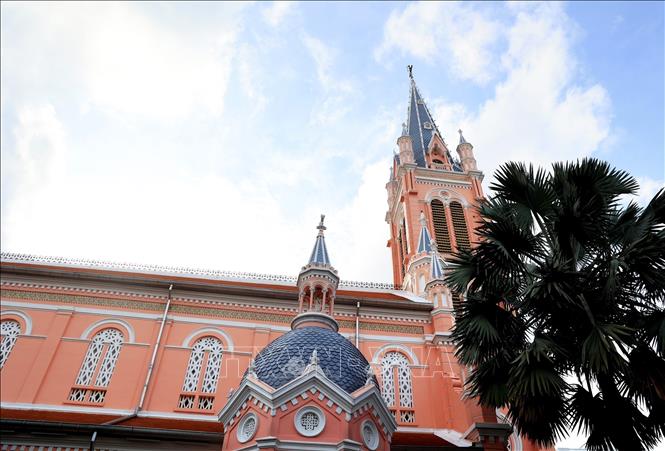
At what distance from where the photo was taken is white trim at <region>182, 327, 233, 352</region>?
53.4ft

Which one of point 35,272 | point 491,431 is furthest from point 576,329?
point 35,272

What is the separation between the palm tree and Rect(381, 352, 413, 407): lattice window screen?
704 cm

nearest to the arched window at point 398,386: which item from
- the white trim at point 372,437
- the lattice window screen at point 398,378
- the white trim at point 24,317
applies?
the lattice window screen at point 398,378

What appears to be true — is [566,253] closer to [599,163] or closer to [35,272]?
[599,163]

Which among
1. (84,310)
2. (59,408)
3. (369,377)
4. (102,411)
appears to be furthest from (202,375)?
(369,377)

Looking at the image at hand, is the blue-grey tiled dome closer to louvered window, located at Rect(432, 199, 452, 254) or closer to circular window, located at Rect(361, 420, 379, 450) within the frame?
circular window, located at Rect(361, 420, 379, 450)

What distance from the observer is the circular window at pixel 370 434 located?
9.70 m

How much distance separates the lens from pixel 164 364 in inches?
616

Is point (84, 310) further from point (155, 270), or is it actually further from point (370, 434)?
point (370, 434)

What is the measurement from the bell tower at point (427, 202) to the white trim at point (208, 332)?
8601 millimetres

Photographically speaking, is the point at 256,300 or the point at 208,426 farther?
the point at 256,300

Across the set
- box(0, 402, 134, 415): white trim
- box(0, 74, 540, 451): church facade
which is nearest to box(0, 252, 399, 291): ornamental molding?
box(0, 74, 540, 451): church facade

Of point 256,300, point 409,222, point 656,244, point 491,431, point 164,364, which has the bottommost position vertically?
point 491,431

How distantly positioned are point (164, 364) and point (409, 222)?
1602cm
